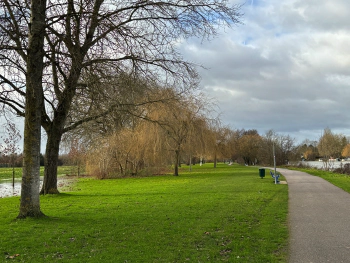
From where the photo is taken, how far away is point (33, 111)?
842 centimetres

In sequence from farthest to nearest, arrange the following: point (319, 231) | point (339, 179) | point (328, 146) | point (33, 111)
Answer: point (328, 146) < point (339, 179) < point (33, 111) < point (319, 231)

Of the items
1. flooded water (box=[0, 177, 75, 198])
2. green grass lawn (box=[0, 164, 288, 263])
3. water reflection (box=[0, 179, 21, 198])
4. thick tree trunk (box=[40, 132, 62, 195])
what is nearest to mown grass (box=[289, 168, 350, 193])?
green grass lawn (box=[0, 164, 288, 263])

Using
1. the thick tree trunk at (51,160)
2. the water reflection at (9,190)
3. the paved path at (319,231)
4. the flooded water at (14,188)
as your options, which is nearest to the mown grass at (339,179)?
the paved path at (319,231)

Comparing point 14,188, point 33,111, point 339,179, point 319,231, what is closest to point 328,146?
point 339,179

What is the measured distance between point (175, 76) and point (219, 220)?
4317 millimetres

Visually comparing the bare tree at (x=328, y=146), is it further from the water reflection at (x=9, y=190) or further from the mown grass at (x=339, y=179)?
the water reflection at (x=9, y=190)

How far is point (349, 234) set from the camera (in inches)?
267

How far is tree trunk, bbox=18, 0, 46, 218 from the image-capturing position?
830 centimetres

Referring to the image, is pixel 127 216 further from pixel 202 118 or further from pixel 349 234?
pixel 202 118

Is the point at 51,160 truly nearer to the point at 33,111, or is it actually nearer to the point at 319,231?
the point at 33,111

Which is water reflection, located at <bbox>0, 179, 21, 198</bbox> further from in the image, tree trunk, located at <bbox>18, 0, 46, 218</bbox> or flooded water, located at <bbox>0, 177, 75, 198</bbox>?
tree trunk, located at <bbox>18, 0, 46, 218</bbox>

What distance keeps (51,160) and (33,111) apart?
23.0 ft

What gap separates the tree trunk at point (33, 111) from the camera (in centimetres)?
830

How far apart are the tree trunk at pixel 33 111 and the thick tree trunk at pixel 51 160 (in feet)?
20.5
